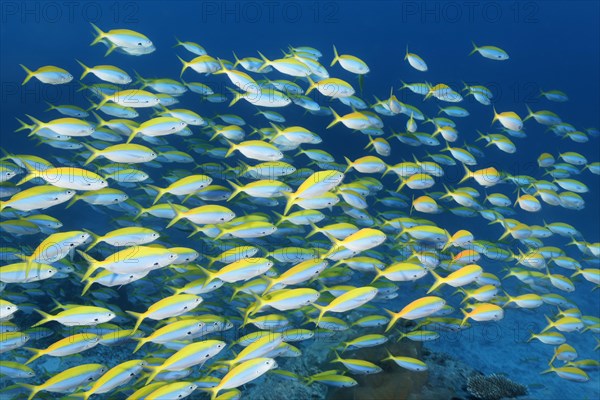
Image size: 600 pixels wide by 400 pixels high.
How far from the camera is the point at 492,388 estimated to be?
5.38 m

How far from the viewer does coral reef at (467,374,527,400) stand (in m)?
5.30

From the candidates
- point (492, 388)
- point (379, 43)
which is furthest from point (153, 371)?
point (379, 43)

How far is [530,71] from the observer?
38.8m

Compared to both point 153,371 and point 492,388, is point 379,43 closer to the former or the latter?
point 492,388

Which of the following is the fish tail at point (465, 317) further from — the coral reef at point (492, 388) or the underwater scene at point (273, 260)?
the coral reef at point (492, 388)

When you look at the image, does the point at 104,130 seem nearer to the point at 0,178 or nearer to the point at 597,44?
the point at 0,178

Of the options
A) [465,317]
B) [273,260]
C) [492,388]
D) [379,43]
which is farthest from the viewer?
[379,43]

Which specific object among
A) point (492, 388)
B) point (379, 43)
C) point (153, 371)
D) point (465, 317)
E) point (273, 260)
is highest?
point (379, 43)

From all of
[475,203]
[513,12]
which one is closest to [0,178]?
[475,203]

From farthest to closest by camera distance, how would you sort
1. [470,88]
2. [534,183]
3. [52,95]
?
[52,95], [470,88], [534,183]

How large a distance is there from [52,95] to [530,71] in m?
38.7

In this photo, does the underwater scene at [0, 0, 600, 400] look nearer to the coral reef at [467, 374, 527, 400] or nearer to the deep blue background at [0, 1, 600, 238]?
the coral reef at [467, 374, 527, 400]

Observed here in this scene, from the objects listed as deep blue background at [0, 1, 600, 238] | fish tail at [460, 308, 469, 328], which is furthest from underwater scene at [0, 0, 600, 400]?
deep blue background at [0, 1, 600, 238]

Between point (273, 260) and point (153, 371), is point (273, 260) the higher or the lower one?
the higher one
